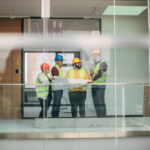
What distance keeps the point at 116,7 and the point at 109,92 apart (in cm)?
162

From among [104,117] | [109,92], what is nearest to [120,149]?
[104,117]

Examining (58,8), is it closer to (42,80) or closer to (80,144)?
(42,80)

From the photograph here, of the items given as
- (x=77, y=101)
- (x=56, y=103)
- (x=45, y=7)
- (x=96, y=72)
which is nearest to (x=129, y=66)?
(x=96, y=72)

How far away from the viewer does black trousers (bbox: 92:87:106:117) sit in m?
5.32

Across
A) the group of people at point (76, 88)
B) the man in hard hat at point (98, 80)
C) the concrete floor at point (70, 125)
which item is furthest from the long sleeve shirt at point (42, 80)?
the man in hard hat at point (98, 80)

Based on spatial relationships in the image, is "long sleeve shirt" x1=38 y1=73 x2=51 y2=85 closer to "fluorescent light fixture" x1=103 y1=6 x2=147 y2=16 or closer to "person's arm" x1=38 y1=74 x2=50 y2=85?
"person's arm" x1=38 y1=74 x2=50 y2=85

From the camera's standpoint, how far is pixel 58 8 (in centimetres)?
540

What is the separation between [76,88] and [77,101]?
242 mm

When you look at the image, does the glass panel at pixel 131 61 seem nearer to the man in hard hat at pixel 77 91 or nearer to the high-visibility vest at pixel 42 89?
the man in hard hat at pixel 77 91

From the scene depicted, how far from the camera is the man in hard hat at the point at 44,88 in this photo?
5297 mm

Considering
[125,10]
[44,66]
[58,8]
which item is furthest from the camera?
[125,10]

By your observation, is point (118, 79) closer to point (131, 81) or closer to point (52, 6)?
point (131, 81)

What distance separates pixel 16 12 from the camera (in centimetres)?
532

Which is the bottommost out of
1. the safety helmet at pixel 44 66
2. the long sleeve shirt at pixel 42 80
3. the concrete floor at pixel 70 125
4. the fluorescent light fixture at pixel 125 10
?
the concrete floor at pixel 70 125
